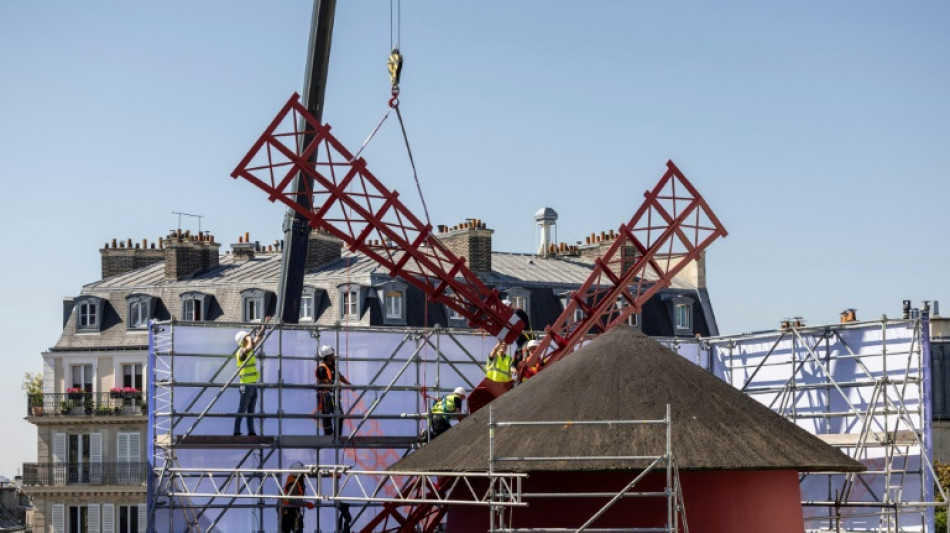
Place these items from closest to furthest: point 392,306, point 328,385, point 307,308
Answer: point 328,385 < point 392,306 < point 307,308

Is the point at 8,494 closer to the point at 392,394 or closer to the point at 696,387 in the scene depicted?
the point at 392,394

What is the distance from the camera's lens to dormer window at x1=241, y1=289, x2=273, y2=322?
71069mm

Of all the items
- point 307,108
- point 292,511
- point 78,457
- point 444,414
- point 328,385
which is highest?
point 307,108

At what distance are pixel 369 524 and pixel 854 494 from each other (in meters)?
10.9

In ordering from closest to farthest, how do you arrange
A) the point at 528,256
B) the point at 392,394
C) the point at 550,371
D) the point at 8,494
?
the point at 550,371 → the point at 392,394 → the point at 528,256 → the point at 8,494

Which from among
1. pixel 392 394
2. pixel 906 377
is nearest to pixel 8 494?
pixel 392 394

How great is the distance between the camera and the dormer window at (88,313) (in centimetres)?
7431

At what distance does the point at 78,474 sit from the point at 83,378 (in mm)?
3558

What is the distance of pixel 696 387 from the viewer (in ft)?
114

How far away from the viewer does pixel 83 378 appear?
7388cm

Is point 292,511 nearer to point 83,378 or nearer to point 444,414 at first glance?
point 444,414

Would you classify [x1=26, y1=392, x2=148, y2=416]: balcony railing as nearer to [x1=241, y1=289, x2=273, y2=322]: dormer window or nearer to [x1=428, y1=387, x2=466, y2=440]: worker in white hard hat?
[x1=241, y1=289, x2=273, y2=322]: dormer window

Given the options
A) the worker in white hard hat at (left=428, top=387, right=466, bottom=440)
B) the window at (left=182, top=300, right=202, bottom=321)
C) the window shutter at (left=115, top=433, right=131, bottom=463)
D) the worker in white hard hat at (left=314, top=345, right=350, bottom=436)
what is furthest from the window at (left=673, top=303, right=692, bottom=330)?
the worker in white hard hat at (left=428, top=387, right=466, bottom=440)

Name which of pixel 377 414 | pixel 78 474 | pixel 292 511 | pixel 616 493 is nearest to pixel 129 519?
pixel 78 474
